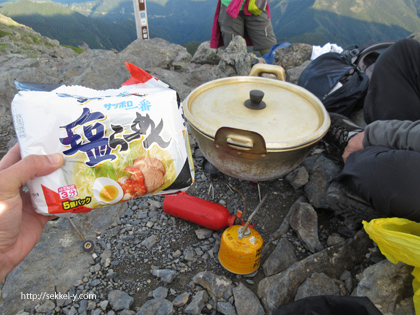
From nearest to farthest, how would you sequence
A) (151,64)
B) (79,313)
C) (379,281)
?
1. (379,281)
2. (79,313)
3. (151,64)

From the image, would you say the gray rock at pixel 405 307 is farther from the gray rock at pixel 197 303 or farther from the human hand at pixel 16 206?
the human hand at pixel 16 206

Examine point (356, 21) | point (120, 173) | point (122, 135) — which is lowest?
point (356, 21)

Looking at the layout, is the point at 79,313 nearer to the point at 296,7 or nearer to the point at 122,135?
the point at 122,135

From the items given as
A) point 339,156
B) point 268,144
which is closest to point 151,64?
point 339,156

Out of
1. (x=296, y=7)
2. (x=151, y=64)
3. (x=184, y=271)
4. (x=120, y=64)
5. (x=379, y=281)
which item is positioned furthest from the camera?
(x=296, y=7)

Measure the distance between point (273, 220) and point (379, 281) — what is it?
85 centimetres

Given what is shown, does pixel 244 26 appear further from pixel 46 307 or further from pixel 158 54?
pixel 46 307

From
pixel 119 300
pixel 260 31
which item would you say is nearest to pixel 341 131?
pixel 119 300

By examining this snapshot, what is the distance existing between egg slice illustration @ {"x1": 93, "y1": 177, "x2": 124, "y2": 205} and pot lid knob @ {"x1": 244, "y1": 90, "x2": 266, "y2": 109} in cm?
104

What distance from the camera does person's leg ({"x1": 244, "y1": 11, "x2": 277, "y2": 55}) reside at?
4949mm

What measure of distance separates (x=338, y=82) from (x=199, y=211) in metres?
1.97

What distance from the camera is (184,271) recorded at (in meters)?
1.87

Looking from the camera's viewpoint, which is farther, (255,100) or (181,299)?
(255,100)

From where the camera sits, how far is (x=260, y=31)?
199 inches
